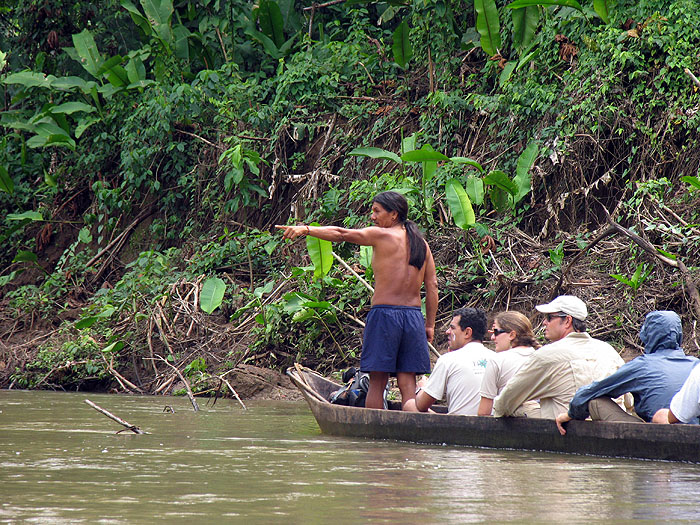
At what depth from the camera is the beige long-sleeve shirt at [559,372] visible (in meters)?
6.01

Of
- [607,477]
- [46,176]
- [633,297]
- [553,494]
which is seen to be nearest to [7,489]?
[553,494]

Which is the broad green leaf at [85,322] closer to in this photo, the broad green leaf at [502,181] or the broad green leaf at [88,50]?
the broad green leaf at [88,50]

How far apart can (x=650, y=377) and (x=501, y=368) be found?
40.8 inches

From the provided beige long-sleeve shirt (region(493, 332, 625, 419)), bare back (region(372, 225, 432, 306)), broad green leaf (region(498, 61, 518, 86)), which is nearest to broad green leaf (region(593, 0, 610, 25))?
broad green leaf (region(498, 61, 518, 86))

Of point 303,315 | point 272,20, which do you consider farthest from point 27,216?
point 303,315

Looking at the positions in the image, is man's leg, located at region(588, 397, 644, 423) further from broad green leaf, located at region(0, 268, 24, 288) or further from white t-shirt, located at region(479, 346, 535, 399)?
broad green leaf, located at region(0, 268, 24, 288)

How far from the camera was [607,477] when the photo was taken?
4.89 meters

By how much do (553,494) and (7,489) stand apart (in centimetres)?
239

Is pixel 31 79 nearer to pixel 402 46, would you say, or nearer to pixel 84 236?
pixel 84 236

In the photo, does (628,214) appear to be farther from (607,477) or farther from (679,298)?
(607,477)

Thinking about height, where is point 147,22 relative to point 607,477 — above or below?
above

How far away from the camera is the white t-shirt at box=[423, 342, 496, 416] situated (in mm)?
6637

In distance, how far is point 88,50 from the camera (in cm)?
1474

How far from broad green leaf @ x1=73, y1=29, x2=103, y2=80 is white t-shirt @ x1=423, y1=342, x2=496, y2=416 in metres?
9.82
